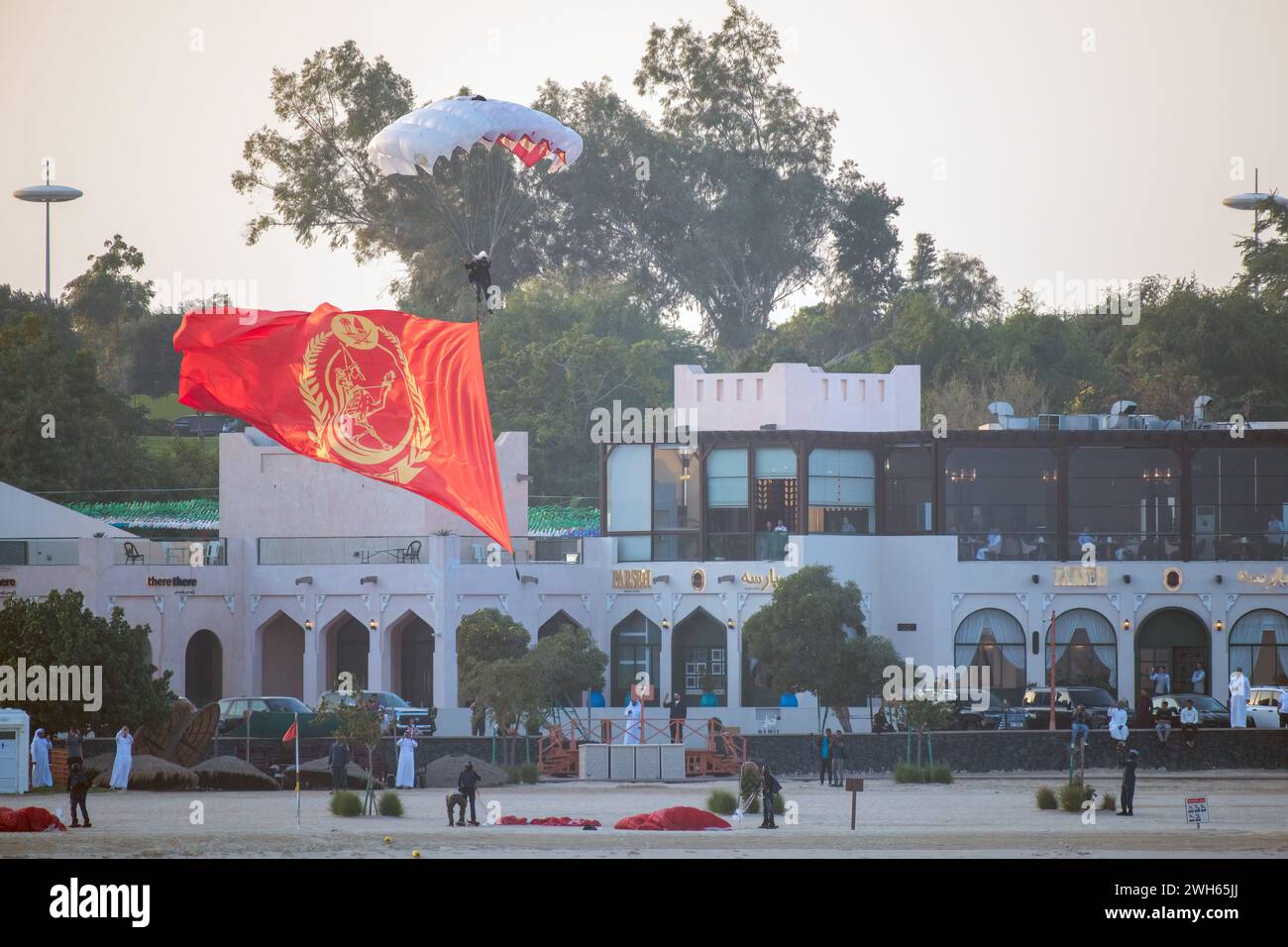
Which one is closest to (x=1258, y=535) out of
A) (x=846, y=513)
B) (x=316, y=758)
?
(x=846, y=513)

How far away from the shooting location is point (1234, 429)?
244ft

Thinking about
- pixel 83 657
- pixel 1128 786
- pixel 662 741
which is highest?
pixel 83 657

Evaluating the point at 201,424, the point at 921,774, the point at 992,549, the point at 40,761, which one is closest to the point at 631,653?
the point at 992,549

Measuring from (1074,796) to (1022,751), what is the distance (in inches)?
385

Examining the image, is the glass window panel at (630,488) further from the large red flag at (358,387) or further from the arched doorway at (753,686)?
the large red flag at (358,387)

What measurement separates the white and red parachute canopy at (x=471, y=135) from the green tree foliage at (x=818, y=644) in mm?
13619

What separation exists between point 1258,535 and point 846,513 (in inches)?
460

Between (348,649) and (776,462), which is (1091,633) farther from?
(348,649)

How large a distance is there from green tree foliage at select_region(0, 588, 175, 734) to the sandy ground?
1.79 m

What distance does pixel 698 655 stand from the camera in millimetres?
74188

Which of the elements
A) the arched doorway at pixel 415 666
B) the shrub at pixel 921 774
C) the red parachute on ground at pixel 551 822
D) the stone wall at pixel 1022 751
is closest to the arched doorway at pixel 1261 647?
the stone wall at pixel 1022 751

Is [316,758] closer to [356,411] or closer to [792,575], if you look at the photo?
[356,411]

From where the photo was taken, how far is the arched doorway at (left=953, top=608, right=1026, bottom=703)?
7306cm

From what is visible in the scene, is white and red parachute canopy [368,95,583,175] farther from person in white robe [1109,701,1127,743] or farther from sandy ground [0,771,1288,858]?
person in white robe [1109,701,1127,743]
